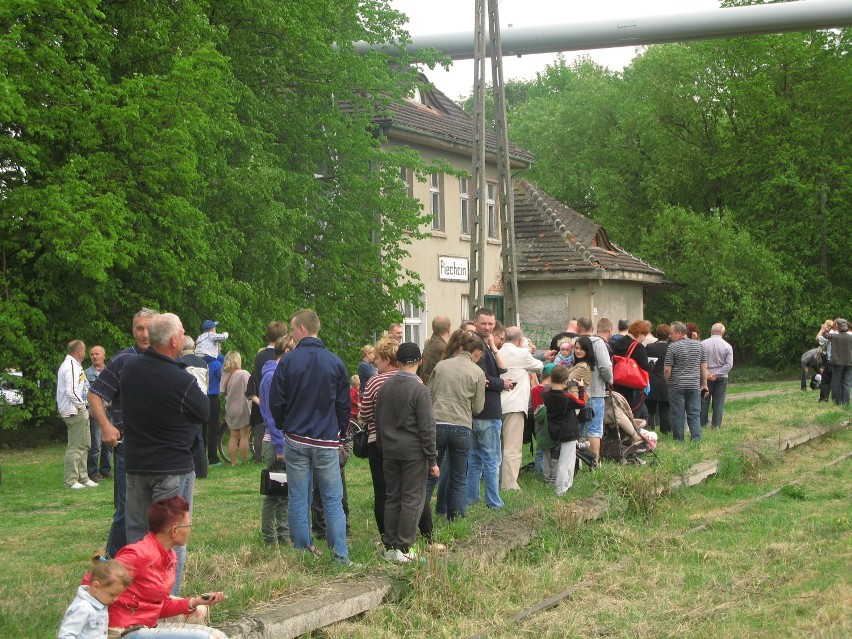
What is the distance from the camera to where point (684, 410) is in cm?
1839

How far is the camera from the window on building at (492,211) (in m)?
36.8

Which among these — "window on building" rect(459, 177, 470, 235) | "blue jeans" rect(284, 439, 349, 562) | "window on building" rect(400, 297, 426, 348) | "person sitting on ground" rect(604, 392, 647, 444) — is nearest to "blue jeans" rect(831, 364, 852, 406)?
"person sitting on ground" rect(604, 392, 647, 444)

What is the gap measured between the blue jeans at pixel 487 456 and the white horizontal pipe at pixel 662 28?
70.1 ft

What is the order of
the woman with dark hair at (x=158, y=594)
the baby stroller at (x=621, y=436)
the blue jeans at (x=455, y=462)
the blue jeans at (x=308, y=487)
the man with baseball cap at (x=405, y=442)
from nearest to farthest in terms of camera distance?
1. the woman with dark hair at (x=158, y=594)
2. the blue jeans at (x=308, y=487)
3. the man with baseball cap at (x=405, y=442)
4. the blue jeans at (x=455, y=462)
5. the baby stroller at (x=621, y=436)

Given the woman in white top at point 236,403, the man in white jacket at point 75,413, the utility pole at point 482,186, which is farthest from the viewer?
the utility pole at point 482,186

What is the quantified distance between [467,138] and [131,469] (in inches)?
1088

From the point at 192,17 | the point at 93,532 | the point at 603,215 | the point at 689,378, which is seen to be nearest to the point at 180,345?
the point at 93,532

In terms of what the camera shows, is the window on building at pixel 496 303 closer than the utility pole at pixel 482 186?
No

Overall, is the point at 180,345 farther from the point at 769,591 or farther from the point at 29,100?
the point at 29,100

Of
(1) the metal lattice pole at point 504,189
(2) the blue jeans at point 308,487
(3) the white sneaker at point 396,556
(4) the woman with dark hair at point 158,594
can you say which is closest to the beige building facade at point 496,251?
(1) the metal lattice pole at point 504,189

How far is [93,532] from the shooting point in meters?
11.4

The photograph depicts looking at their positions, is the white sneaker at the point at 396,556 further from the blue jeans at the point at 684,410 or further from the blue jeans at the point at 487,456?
the blue jeans at the point at 684,410

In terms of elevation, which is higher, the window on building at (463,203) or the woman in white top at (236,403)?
the window on building at (463,203)

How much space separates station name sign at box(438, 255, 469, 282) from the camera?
110 ft
